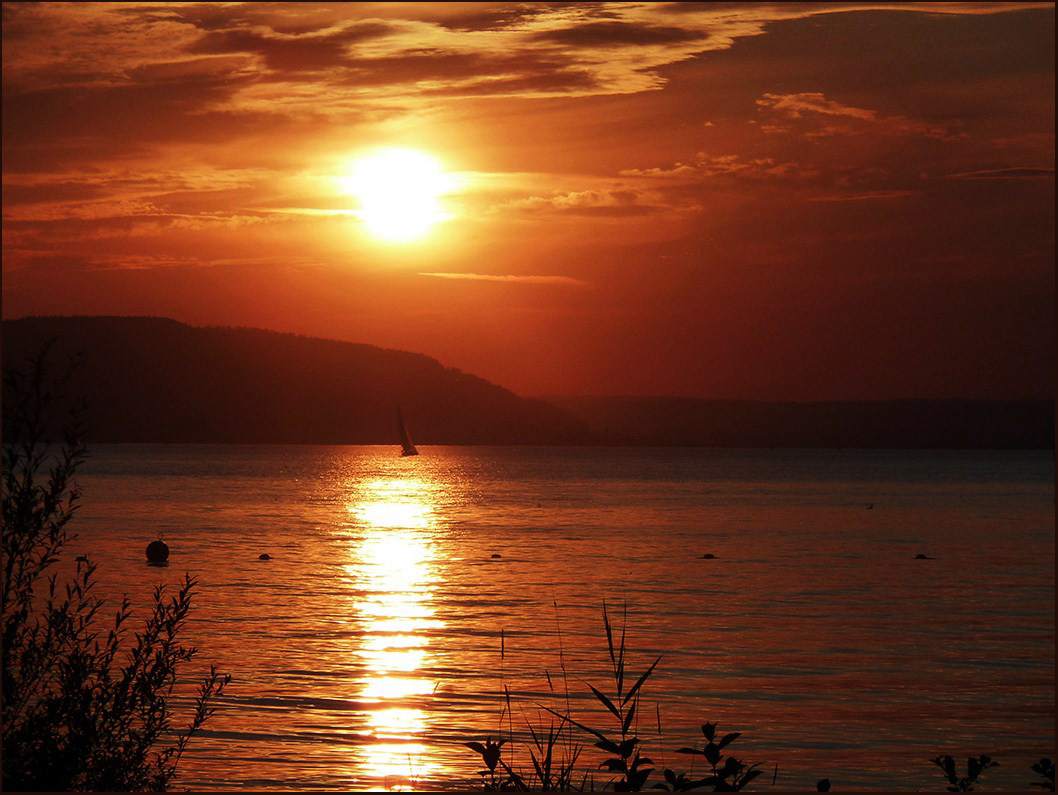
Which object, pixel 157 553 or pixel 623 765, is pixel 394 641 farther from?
pixel 623 765

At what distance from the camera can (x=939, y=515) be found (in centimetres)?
10675

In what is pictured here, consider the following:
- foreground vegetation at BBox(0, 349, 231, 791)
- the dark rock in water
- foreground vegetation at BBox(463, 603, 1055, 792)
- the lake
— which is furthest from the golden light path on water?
the dark rock in water

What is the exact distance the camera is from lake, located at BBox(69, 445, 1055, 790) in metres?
21.2

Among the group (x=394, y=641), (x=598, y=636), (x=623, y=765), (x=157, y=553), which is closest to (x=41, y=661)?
(x=623, y=765)

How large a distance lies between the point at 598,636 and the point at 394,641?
637 centimetres

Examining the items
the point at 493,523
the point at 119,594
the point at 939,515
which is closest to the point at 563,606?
the point at 119,594

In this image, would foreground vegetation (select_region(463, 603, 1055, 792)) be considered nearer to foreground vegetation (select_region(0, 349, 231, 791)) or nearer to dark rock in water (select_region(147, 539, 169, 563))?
foreground vegetation (select_region(0, 349, 231, 791))

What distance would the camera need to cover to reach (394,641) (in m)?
33.7

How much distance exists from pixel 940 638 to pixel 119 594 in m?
28.1

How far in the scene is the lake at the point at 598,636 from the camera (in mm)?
21203

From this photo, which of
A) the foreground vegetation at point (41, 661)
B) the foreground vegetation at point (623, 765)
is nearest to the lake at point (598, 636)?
the foreground vegetation at point (623, 765)

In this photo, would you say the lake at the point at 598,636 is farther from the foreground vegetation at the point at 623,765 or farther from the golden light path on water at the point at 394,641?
the foreground vegetation at the point at 623,765

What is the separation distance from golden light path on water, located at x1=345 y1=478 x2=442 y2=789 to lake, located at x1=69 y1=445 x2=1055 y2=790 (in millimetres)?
100

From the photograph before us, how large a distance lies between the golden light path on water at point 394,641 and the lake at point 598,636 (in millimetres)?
100
